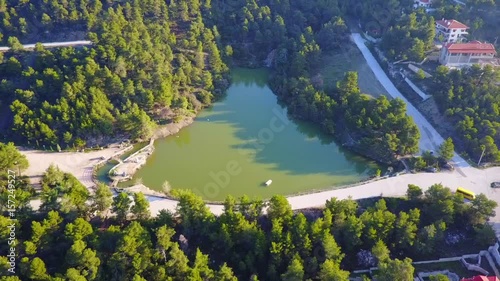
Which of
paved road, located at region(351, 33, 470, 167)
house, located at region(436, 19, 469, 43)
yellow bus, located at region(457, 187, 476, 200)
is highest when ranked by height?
house, located at region(436, 19, 469, 43)

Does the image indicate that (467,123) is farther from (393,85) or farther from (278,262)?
(278,262)

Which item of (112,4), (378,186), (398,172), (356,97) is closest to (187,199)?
(378,186)

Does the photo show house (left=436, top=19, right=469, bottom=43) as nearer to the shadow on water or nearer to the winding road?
the winding road

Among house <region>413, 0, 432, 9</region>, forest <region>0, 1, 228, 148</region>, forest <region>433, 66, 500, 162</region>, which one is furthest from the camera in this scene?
house <region>413, 0, 432, 9</region>

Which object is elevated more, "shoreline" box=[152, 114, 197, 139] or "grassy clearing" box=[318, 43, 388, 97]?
"grassy clearing" box=[318, 43, 388, 97]

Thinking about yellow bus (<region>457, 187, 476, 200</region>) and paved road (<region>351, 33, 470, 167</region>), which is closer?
yellow bus (<region>457, 187, 476, 200</region>)

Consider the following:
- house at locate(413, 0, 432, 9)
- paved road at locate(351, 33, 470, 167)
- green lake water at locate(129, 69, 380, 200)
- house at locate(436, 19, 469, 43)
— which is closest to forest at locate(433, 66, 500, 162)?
paved road at locate(351, 33, 470, 167)

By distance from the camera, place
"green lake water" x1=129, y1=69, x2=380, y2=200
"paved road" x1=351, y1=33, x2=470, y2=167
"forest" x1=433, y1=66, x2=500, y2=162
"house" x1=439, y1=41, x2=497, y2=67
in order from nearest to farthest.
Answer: "green lake water" x1=129, y1=69, x2=380, y2=200 → "forest" x1=433, y1=66, x2=500, y2=162 → "paved road" x1=351, y1=33, x2=470, y2=167 → "house" x1=439, y1=41, x2=497, y2=67
